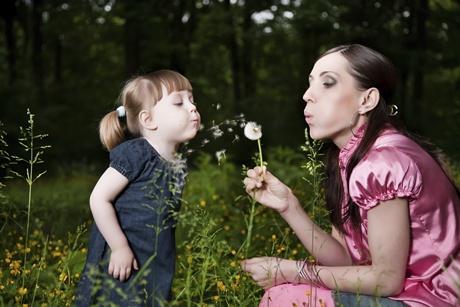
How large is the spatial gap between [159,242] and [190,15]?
16043mm

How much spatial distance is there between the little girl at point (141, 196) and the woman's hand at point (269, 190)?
0.29m

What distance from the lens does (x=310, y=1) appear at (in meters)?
11.7

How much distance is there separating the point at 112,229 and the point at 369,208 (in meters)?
0.95

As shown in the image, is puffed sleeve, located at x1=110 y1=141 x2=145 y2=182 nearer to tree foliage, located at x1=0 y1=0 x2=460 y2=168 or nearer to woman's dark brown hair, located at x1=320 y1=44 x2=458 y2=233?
woman's dark brown hair, located at x1=320 y1=44 x2=458 y2=233

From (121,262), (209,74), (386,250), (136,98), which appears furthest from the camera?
(209,74)

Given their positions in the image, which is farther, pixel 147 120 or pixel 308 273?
pixel 147 120

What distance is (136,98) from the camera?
2.59 m

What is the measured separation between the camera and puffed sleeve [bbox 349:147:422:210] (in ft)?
6.98

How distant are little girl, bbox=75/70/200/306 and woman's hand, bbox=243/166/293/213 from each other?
0.29m

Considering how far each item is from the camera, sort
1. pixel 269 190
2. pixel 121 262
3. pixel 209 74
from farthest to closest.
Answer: pixel 209 74
pixel 269 190
pixel 121 262

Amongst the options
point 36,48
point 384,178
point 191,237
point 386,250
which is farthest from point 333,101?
point 36,48

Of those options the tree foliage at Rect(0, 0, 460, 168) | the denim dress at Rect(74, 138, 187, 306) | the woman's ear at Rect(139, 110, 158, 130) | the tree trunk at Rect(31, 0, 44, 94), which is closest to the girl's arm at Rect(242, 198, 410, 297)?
the denim dress at Rect(74, 138, 187, 306)

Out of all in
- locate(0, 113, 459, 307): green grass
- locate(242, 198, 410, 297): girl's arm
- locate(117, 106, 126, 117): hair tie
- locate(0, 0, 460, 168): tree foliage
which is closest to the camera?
locate(242, 198, 410, 297): girl's arm

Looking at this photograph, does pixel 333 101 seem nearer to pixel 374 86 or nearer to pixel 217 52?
pixel 374 86
